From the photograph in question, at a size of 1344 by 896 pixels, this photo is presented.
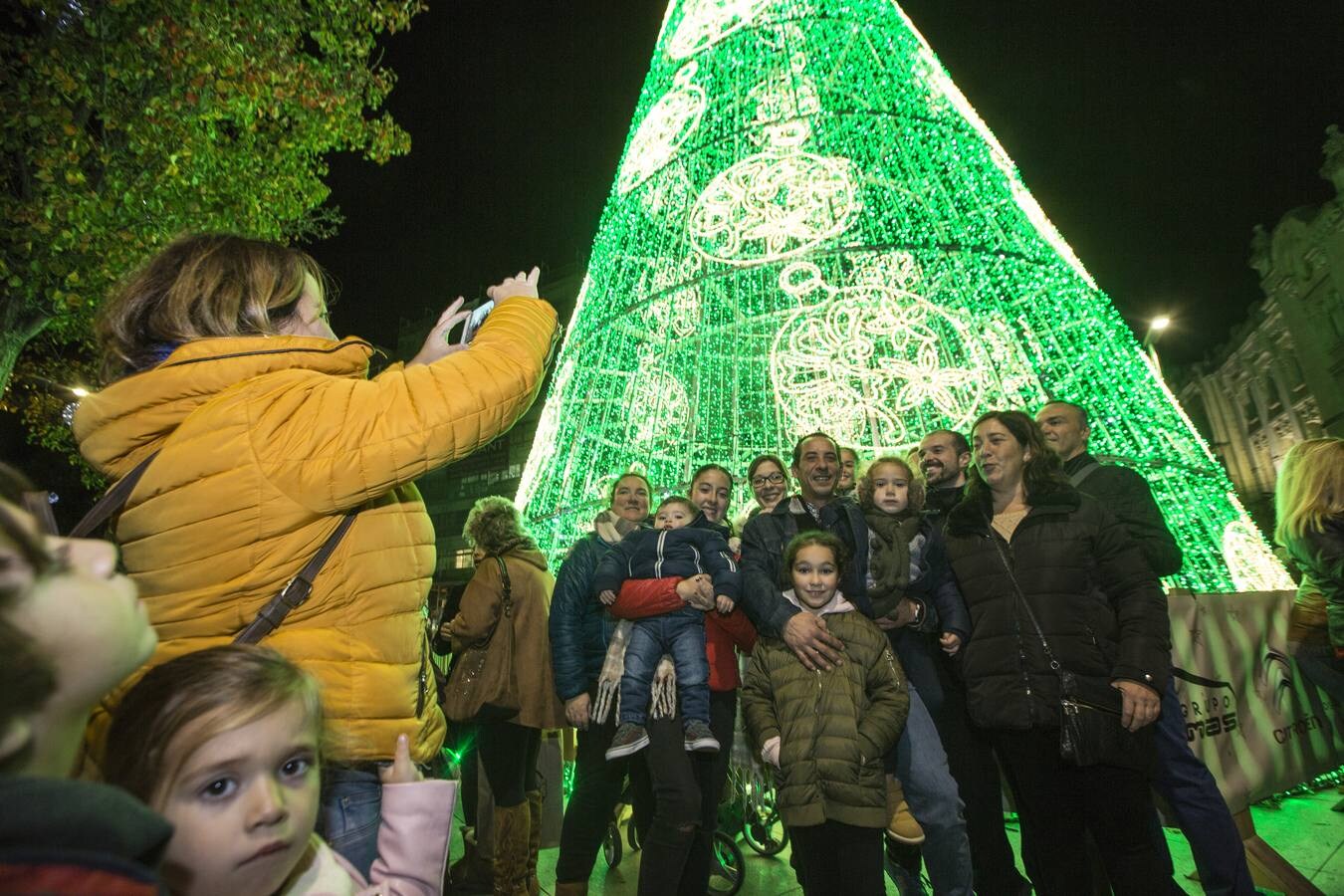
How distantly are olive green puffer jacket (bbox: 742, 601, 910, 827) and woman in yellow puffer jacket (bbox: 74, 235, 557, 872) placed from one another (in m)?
1.50

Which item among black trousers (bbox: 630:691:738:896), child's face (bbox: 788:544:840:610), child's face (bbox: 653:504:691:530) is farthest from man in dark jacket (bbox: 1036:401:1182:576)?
black trousers (bbox: 630:691:738:896)

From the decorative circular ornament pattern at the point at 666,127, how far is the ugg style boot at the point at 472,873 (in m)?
4.73

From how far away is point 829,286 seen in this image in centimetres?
480

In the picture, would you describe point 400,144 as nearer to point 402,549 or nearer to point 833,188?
point 833,188

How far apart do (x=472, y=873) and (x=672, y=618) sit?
202cm

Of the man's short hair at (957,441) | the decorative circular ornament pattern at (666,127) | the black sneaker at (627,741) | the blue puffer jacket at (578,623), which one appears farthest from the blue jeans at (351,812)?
the decorative circular ornament pattern at (666,127)

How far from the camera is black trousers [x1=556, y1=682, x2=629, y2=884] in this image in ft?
9.12

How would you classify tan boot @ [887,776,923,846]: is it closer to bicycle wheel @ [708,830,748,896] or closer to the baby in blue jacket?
the baby in blue jacket

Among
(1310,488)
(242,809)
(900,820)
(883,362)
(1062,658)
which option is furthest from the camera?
(883,362)

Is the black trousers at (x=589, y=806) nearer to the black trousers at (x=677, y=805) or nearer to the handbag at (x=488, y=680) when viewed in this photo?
the black trousers at (x=677, y=805)

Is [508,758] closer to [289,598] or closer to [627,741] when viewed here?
[627,741]

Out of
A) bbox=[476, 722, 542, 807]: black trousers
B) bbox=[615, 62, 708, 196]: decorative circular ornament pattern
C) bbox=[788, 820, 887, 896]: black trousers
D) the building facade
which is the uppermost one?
the building facade

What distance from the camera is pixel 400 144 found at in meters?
8.22

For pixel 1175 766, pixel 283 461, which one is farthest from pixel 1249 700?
pixel 283 461
